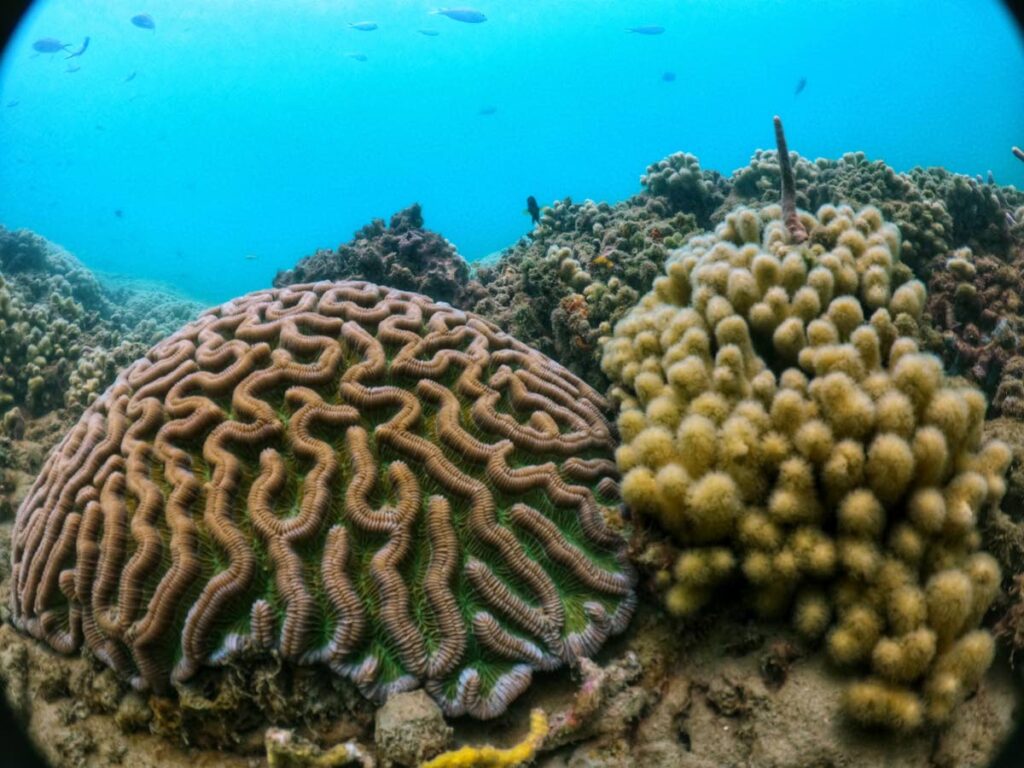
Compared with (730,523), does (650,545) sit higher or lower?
lower

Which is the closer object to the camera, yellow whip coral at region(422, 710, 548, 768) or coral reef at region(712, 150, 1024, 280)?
yellow whip coral at region(422, 710, 548, 768)

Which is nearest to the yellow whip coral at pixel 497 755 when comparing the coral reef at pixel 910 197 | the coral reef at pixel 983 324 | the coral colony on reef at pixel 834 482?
the coral colony on reef at pixel 834 482

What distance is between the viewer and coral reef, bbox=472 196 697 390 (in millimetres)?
6480

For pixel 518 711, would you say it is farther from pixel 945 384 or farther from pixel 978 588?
pixel 945 384

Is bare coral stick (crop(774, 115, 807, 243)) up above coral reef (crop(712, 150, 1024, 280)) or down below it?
above

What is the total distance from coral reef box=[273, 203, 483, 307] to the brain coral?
13.8 ft

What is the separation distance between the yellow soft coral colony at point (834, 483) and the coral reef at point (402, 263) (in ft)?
19.2

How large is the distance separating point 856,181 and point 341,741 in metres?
9.00

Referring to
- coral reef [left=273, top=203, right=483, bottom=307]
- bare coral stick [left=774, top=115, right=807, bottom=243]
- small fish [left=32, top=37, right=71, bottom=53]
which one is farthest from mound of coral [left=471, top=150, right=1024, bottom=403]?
small fish [left=32, top=37, right=71, bottom=53]

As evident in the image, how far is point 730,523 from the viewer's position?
10.4ft

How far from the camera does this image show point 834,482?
303 centimetres

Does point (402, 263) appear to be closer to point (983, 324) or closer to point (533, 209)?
point (533, 209)

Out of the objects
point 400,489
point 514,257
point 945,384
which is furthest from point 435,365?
point 514,257

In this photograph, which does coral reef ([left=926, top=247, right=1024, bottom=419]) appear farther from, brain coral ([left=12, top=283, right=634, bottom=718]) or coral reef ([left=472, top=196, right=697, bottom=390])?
brain coral ([left=12, top=283, right=634, bottom=718])
